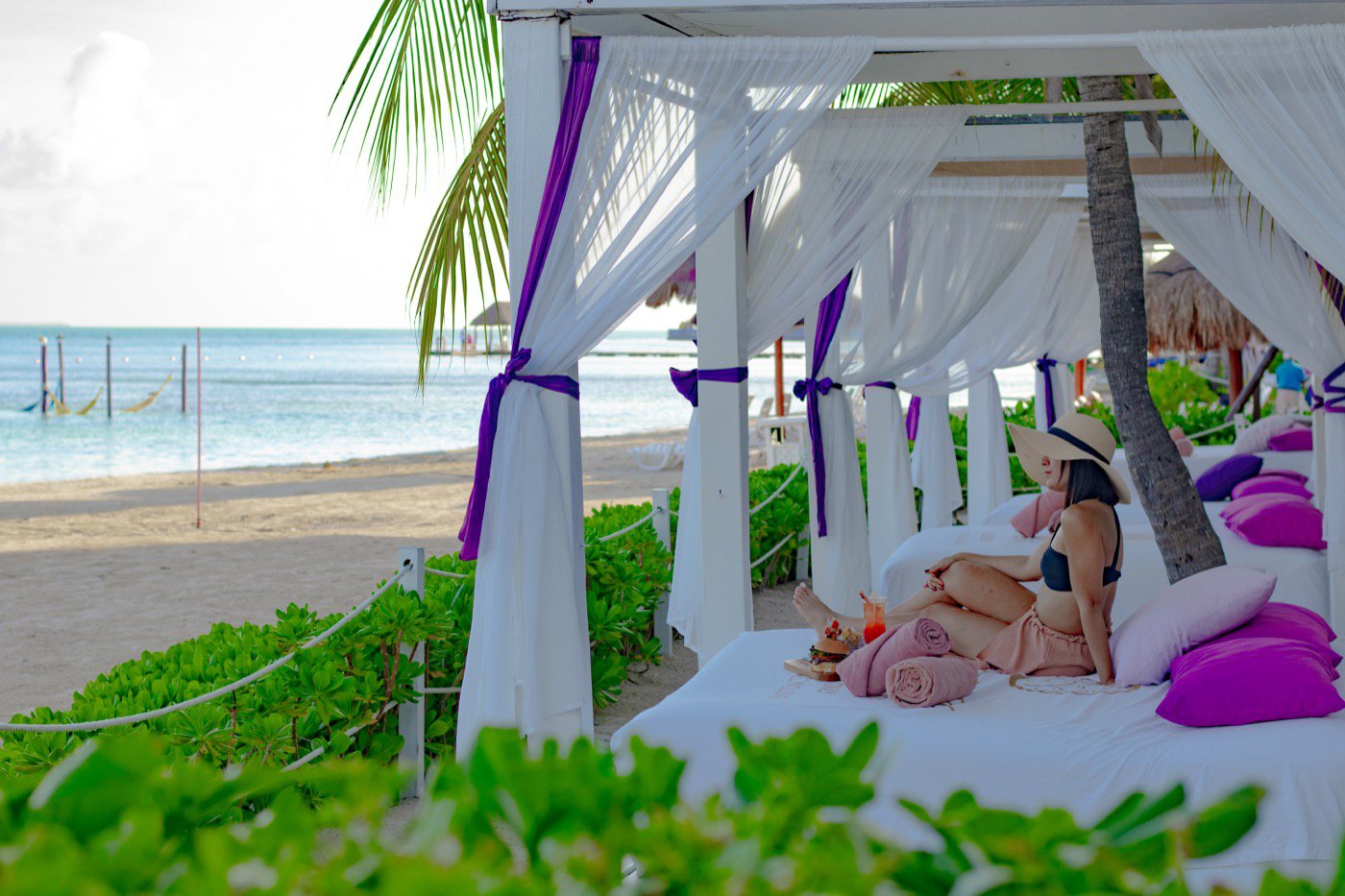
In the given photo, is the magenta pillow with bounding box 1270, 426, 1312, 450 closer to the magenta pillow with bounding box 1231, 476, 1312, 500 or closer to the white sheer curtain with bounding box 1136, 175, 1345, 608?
the magenta pillow with bounding box 1231, 476, 1312, 500

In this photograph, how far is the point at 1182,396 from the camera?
15047 mm

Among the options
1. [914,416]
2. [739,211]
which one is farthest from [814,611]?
[914,416]

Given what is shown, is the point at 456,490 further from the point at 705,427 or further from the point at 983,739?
the point at 983,739

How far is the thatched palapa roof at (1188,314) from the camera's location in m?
12.7

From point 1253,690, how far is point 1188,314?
1097 centimetres

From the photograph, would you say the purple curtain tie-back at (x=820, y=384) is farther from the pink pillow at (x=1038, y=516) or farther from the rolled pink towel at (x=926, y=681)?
the rolled pink towel at (x=926, y=681)

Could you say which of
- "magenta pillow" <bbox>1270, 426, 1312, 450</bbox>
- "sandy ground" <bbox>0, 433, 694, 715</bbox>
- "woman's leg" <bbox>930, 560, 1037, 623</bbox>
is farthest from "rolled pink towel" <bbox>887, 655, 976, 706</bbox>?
"magenta pillow" <bbox>1270, 426, 1312, 450</bbox>

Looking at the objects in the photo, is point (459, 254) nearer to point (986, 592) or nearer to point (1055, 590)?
point (986, 592)

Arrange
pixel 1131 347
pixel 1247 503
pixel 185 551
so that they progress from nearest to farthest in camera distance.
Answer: pixel 1131 347, pixel 1247 503, pixel 185 551

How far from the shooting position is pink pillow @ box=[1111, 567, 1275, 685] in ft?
10.9

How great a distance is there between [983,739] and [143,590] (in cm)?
611

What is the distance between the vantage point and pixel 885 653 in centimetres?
341

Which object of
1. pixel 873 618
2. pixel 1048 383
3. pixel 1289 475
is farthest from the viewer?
pixel 1048 383

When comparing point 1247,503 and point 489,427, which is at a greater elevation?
point 489,427
